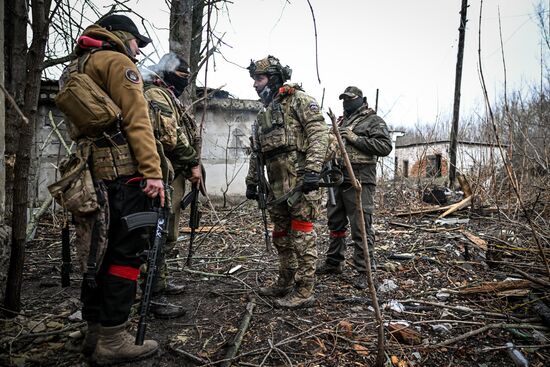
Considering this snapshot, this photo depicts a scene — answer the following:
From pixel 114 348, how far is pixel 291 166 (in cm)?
192

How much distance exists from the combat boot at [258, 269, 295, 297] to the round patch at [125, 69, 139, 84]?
2113 millimetres

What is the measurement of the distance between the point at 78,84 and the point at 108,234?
899 mm

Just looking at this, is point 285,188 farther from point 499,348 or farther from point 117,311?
point 499,348

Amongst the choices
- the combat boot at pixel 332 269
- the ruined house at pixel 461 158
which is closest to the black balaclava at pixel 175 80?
the combat boot at pixel 332 269

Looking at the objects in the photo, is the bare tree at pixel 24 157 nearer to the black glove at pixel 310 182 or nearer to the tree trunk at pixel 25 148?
the tree trunk at pixel 25 148

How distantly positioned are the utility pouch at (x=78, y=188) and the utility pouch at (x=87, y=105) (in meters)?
0.16

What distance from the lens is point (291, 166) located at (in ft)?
9.75

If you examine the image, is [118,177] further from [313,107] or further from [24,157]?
[313,107]

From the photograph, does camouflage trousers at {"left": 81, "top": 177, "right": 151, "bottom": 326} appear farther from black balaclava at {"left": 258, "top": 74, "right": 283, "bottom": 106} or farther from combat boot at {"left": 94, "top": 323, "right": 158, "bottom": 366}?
black balaclava at {"left": 258, "top": 74, "right": 283, "bottom": 106}

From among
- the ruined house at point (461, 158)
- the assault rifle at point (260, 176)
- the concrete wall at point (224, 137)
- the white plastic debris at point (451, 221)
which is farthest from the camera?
the concrete wall at point (224, 137)

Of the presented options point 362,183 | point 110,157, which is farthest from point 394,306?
point 110,157

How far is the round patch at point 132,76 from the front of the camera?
1918 millimetres

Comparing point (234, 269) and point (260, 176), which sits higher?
point (260, 176)

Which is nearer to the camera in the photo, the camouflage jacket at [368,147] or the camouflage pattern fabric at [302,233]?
the camouflage pattern fabric at [302,233]
